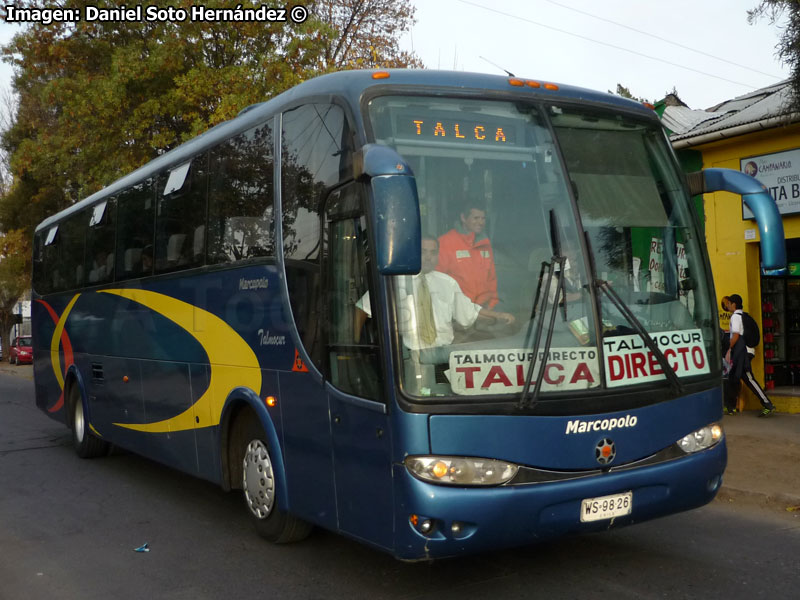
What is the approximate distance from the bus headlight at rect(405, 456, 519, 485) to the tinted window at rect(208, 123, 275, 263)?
2.29m

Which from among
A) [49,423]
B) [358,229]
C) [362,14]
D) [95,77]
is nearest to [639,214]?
[358,229]

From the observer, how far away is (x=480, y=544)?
4695 mm

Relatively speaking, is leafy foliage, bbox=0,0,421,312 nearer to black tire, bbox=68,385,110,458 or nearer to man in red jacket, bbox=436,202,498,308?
black tire, bbox=68,385,110,458

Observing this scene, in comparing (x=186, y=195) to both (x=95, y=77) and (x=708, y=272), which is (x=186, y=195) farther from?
(x=95, y=77)

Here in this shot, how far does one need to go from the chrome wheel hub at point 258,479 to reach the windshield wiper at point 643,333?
2.82m

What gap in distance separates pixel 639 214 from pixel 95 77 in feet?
53.6

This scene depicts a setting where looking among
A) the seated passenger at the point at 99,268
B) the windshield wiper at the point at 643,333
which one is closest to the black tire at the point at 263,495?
the windshield wiper at the point at 643,333

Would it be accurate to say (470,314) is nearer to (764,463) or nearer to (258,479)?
(258,479)

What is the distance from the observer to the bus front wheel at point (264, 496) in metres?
6.34

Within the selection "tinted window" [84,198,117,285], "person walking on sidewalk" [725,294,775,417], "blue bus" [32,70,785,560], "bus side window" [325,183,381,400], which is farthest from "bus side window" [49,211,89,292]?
"person walking on sidewalk" [725,294,775,417]

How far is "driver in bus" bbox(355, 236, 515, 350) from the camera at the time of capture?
473 cm

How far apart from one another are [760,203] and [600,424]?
1880 millimetres

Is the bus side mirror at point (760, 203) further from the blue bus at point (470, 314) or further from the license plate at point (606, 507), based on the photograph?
the license plate at point (606, 507)

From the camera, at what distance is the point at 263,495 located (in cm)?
651
